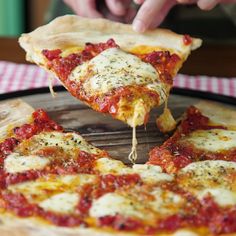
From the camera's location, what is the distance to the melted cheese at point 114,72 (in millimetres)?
2195

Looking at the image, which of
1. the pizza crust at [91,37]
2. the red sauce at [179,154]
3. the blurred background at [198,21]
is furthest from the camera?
the blurred background at [198,21]

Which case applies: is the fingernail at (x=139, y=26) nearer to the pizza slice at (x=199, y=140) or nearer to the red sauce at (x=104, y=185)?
the pizza slice at (x=199, y=140)

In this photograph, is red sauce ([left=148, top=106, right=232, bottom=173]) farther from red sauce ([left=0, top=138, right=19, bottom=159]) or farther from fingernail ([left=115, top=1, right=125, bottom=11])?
fingernail ([left=115, top=1, right=125, bottom=11])

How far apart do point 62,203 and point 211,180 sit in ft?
1.50

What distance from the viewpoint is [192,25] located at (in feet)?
13.2

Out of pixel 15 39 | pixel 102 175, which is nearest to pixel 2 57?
pixel 15 39

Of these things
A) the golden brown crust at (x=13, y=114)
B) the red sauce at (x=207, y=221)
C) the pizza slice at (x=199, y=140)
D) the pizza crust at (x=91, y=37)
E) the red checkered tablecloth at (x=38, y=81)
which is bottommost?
the red checkered tablecloth at (x=38, y=81)

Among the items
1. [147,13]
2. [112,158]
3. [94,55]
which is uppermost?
[147,13]

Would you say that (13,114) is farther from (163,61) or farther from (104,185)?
(104,185)

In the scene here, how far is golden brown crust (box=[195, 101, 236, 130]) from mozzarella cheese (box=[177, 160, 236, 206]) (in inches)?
15.3

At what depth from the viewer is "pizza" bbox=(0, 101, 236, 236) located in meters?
1.73

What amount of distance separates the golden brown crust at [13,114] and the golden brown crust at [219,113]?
2.23 ft

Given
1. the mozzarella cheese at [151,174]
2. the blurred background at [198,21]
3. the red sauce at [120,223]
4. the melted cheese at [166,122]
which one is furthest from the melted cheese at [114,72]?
the blurred background at [198,21]

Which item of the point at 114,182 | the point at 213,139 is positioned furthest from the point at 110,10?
the point at 114,182
